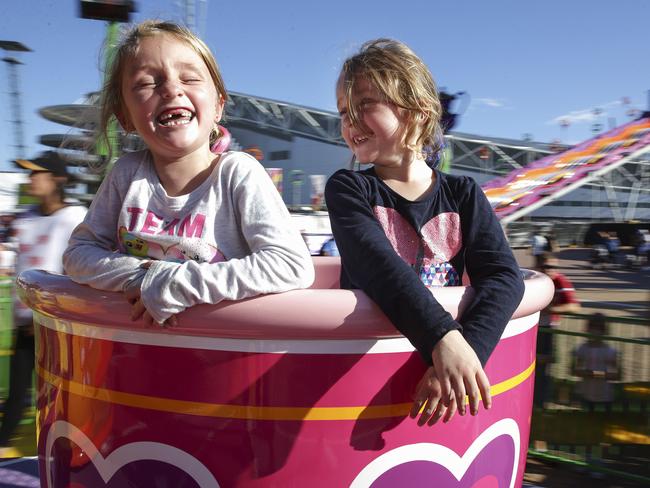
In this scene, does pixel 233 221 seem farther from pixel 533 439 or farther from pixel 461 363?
pixel 533 439

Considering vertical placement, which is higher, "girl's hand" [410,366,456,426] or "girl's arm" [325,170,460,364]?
"girl's arm" [325,170,460,364]

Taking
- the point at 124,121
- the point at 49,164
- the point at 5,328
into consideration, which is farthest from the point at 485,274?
the point at 5,328

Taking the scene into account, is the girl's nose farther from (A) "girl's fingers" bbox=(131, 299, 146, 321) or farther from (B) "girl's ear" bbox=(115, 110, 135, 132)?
(A) "girl's fingers" bbox=(131, 299, 146, 321)

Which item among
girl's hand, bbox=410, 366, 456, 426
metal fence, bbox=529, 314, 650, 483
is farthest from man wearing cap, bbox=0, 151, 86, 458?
metal fence, bbox=529, 314, 650, 483

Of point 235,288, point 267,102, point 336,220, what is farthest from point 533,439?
point 267,102

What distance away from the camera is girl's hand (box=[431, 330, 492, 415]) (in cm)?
102

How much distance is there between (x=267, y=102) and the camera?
38969 mm

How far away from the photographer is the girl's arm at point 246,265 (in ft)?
3.36

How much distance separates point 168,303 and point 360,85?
0.61m

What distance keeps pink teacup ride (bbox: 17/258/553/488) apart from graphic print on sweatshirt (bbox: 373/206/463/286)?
191mm

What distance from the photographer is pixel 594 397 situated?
3430mm

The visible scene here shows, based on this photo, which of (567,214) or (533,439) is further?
(567,214)

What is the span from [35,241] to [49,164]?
414 mm

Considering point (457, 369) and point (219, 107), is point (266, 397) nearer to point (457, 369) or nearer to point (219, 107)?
point (457, 369)
